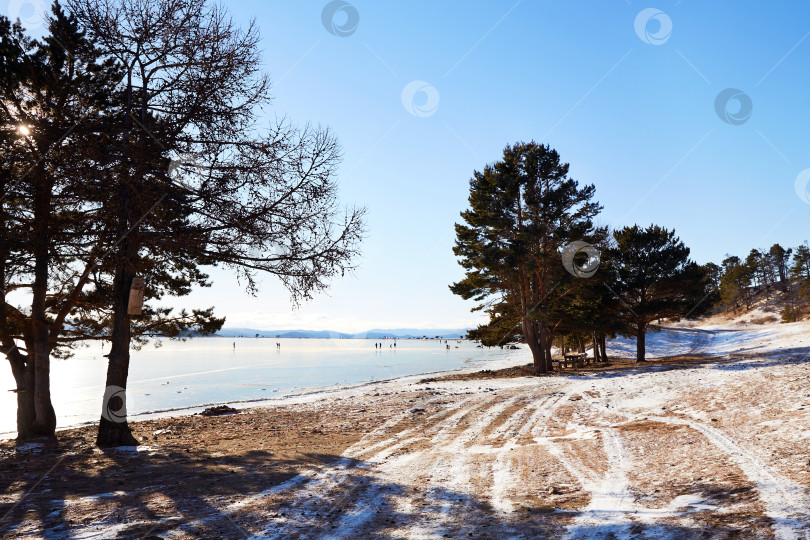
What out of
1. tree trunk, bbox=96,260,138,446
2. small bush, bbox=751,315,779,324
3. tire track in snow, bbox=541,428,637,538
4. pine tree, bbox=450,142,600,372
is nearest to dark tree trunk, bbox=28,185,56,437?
tree trunk, bbox=96,260,138,446

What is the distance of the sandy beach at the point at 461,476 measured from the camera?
Answer: 15.7ft

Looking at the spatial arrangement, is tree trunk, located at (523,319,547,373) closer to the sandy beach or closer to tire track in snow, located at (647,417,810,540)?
the sandy beach

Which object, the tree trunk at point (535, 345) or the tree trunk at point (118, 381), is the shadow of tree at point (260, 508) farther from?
the tree trunk at point (535, 345)

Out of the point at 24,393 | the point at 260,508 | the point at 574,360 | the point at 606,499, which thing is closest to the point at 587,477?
the point at 606,499

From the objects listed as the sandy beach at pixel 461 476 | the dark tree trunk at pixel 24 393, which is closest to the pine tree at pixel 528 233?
the sandy beach at pixel 461 476

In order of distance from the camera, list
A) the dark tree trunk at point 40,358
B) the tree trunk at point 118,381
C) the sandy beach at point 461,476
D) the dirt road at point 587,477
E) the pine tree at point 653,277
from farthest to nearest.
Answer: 1. the pine tree at point 653,277
2. the dark tree trunk at point 40,358
3. the tree trunk at point 118,381
4. the sandy beach at point 461,476
5. the dirt road at point 587,477

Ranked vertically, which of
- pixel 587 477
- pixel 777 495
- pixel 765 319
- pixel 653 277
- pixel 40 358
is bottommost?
pixel 587 477

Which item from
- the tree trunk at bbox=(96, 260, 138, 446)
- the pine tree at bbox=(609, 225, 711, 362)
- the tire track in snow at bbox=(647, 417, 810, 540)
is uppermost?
the pine tree at bbox=(609, 225, 711, 362)

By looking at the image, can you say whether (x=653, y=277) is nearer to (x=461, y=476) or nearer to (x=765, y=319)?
(x=461, y=476)

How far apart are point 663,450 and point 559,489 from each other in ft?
8.69

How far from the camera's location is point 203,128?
10.9m

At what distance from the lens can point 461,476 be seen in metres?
7.01

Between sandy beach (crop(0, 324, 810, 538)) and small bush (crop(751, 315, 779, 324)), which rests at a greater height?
small bush (crop(751, 315, 779, 324))

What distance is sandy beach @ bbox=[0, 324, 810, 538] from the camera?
478 centimetres
